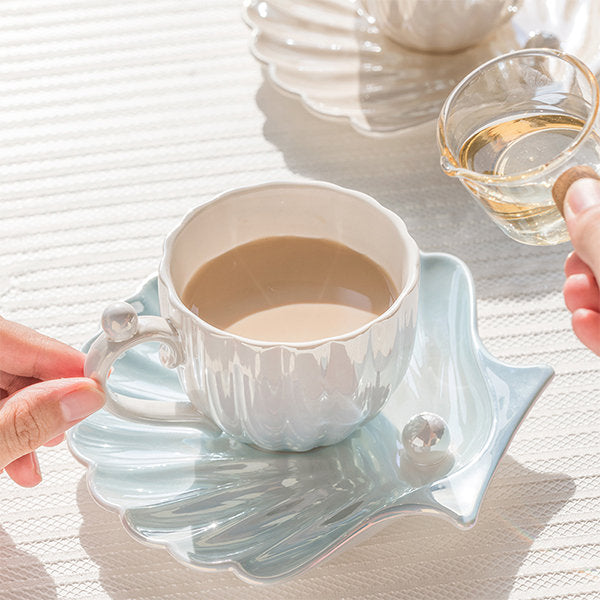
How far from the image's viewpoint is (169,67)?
41.4 inches

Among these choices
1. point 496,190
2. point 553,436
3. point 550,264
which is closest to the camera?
point 496,190

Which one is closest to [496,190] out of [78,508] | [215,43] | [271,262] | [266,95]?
[271,262]

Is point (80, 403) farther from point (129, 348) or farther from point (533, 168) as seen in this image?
point (533, 168)

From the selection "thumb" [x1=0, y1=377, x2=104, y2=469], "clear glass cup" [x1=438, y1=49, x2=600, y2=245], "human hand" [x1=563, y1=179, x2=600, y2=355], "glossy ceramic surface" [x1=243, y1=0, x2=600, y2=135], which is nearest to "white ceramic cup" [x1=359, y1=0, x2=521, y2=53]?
"glossy ceramic surface" [x1=243, y1=0, x2=600, y2=135]

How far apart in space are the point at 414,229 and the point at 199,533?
0.38 meters

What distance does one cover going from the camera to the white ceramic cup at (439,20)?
918mm

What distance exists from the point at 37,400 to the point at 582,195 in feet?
Result: 1.14

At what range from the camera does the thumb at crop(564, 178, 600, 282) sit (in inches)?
21.6

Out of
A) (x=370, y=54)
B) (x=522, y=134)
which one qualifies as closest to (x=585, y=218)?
(x=522, y=134)

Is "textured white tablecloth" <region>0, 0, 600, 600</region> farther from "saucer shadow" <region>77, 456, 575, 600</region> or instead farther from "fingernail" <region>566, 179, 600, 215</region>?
"fingernail" <region>566, 179, 600, 215</region>

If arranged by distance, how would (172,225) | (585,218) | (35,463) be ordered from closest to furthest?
(585,218) → (35,463) → (172,225)

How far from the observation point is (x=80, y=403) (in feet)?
1.90

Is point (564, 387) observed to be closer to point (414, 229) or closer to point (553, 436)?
point (553, 436)

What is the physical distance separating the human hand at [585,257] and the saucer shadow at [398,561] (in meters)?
0.14
